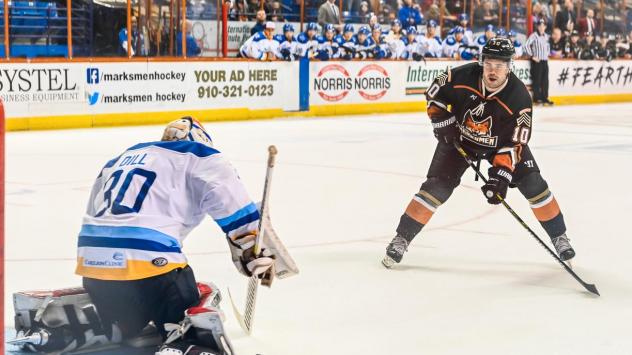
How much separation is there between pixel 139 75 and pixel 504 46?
28.7 feet

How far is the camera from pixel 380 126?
13.8m

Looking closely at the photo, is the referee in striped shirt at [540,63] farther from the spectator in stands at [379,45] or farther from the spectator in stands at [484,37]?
the spectator in stands at [379,45]

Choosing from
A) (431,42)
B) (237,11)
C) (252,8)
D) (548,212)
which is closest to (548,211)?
(548,212)

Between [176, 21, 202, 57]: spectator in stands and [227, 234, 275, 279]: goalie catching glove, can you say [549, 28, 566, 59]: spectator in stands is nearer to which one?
[176, 21, 202, 57]: spectator in stands

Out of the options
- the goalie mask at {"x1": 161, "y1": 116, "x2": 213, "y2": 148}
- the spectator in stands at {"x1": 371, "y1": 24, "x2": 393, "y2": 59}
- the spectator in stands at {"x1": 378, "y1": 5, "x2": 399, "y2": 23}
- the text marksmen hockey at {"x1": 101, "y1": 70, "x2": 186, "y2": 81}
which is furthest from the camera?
the spectator in stands at {"x1": 378, "y1": 5, "x2": 399, "y2": 23}

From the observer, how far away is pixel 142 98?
13.2 meters

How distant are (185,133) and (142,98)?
9851mm

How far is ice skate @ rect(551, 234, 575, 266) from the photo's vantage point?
206 inches

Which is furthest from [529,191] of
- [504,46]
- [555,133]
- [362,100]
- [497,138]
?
[362,100]

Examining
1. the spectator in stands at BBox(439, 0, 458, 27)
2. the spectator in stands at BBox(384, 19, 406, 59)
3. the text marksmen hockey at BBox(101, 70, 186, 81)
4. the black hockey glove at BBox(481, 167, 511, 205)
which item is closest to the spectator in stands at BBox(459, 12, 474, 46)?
the spectator in stands at BBox(439, 0, 458, 27)

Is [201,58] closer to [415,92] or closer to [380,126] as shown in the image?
[380,126]

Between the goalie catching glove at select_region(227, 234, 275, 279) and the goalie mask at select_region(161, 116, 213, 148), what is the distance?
362mm

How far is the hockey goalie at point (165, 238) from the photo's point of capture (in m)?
3.36

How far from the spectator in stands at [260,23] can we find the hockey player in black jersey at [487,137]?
9995 mm
